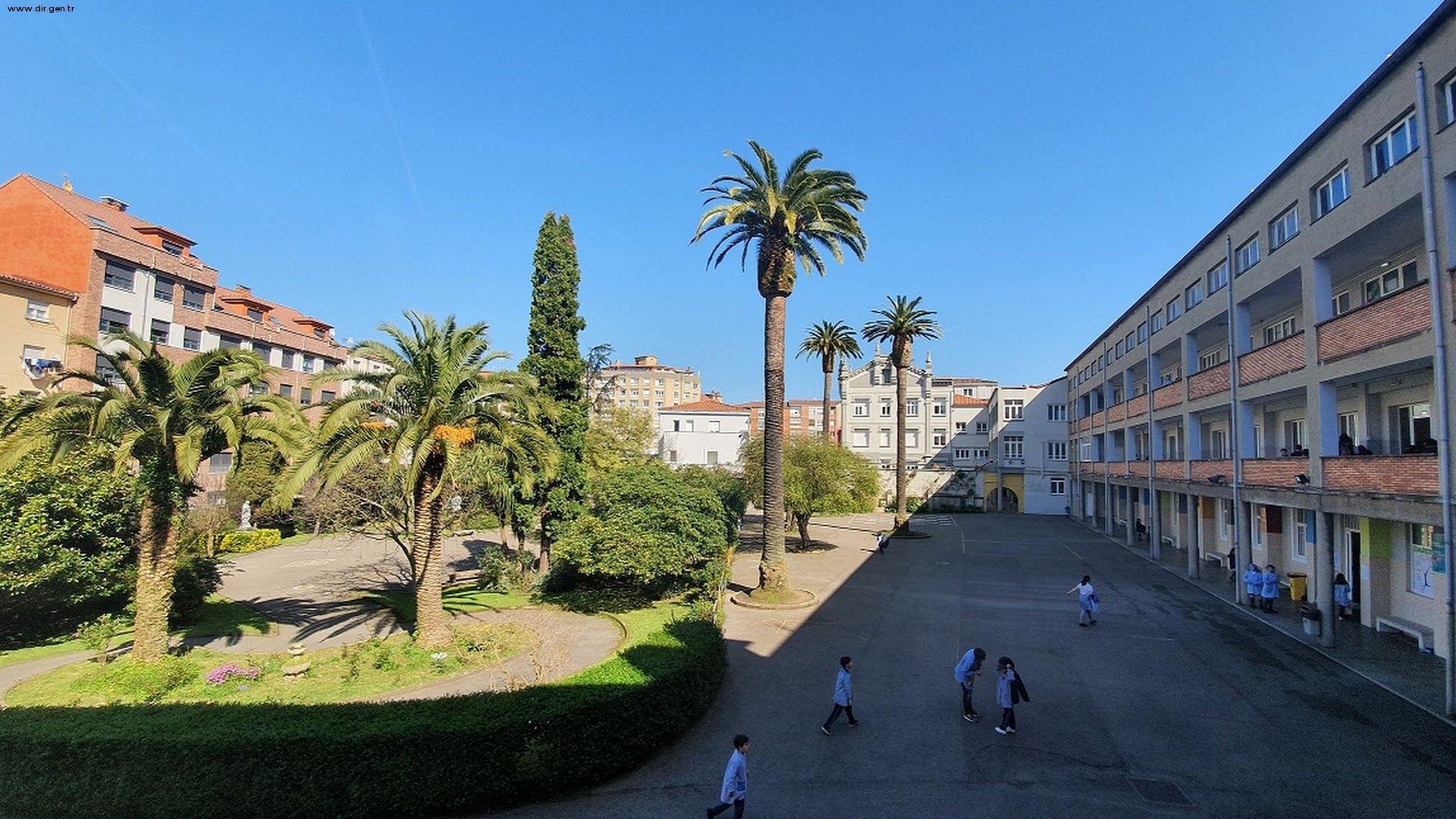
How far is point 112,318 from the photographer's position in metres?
37.7

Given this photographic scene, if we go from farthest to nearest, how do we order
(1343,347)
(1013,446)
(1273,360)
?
(1013,446) → (1273,360) → (1343,347)

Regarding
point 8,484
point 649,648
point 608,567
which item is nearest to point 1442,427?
point 649,648

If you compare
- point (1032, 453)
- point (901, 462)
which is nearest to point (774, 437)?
point (901, 462)

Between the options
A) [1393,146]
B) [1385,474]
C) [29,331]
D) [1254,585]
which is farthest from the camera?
[29,331]

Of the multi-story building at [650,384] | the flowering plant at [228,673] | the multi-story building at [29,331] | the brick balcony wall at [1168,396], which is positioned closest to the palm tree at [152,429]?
the flowering plant at [228,673]

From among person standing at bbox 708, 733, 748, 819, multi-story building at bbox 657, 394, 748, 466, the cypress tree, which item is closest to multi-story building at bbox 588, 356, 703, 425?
multi-story building at bbox 657, 394, 748, 466

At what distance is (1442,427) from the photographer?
42.2 feet

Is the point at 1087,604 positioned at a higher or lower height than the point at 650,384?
lower

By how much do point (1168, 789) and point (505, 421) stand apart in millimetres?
16483

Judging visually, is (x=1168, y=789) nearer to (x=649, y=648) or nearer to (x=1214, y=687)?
(x=1214, y=687)

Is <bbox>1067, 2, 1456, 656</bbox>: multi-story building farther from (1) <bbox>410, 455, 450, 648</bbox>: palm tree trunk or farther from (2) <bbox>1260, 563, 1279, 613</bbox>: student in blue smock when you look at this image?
(1) <bbox>410, 455, 450, 648</bbox>: palm tree trunk

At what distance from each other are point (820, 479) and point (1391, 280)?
22.5m

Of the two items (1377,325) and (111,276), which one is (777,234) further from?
(111,276)

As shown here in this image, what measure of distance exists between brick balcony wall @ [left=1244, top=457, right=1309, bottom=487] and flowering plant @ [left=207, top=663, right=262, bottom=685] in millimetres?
27898
